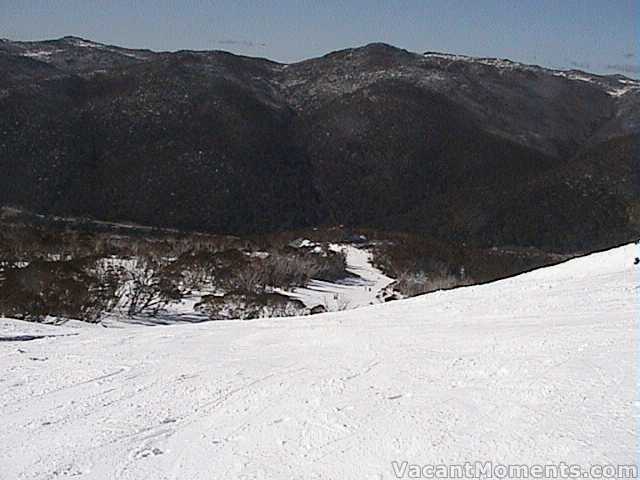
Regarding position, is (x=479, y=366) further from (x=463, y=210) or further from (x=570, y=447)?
(x=463, y=210)

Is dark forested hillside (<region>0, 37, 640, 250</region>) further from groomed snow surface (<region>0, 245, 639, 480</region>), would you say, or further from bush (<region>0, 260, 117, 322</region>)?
groomed snow surface (<region>0, 245, 639, 480</region>)

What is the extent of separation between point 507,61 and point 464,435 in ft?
377

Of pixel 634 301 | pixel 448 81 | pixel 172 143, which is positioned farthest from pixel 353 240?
pixel 448 81

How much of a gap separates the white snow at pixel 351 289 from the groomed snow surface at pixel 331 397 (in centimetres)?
1543

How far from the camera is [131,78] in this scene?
75812 mm

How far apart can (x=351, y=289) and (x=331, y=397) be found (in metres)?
25.1

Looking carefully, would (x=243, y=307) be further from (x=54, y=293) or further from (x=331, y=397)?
(x=331, y=397)

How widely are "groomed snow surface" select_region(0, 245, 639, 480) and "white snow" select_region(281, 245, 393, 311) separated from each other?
15428 mm

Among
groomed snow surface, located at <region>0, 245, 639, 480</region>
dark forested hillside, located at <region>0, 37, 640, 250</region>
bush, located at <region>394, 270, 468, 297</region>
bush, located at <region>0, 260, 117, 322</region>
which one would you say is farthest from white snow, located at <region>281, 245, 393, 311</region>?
dark forested hillside, located at <region>0, 37, 640, 250</region>

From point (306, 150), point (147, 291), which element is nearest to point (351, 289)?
point (147, 291)

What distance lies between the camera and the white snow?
25.4 metres

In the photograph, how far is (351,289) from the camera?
30.0 m

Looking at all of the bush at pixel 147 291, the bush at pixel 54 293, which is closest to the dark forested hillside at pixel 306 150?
the bush at pixel 147 291

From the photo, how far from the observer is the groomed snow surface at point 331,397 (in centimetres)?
388
